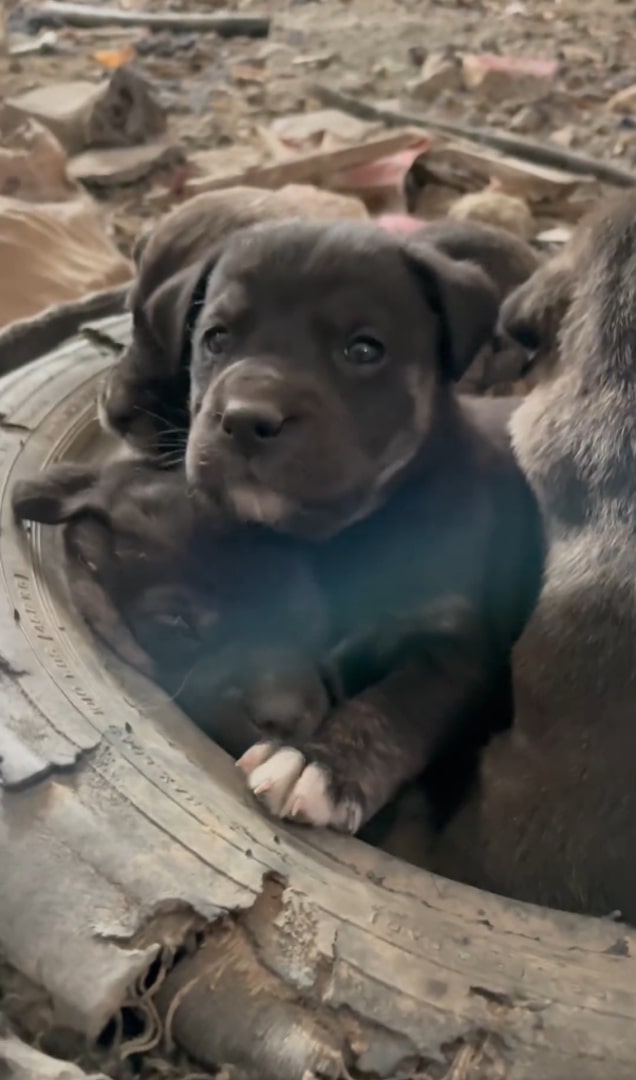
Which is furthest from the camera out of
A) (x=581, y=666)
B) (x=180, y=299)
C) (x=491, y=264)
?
(x=491, y=264)

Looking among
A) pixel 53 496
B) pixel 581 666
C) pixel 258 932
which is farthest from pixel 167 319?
pixel 258 932

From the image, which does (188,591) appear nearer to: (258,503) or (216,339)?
(258,503)

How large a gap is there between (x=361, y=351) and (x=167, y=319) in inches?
11.6

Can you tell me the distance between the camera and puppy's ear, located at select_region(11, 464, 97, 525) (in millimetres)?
1443

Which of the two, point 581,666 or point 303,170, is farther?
point 303,170

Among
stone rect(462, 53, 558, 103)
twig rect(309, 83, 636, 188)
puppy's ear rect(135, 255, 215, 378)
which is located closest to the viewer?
puppy's ear rect(135, 255, 215, 378)

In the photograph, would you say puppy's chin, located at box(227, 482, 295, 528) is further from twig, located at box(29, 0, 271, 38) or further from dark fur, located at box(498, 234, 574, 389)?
twig, located at box(29, 0, 271, 38)

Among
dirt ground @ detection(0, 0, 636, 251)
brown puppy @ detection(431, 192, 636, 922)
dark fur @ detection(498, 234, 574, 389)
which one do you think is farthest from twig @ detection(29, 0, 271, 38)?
brown puppy @ detection(431, 192, 636, 922)

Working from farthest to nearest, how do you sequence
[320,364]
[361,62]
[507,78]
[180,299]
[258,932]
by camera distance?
[361,62] < [507,78] < [180,299] < [320,364] < [258,932]

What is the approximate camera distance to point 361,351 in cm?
138

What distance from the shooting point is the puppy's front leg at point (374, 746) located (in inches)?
44.5

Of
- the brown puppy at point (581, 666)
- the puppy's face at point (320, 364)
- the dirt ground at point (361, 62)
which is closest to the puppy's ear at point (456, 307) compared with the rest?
the puppy's face at point (320, 364)

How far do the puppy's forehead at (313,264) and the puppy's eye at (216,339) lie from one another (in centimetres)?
5

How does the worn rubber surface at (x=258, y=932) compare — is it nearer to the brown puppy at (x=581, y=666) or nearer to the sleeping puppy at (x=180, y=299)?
the brown puppy at (x=581, y=666)
